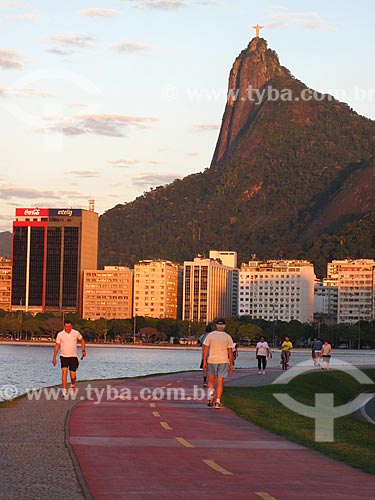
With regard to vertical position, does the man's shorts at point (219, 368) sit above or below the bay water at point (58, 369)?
above

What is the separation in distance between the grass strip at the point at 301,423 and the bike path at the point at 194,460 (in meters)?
0.49

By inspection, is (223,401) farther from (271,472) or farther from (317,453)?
(271,472)

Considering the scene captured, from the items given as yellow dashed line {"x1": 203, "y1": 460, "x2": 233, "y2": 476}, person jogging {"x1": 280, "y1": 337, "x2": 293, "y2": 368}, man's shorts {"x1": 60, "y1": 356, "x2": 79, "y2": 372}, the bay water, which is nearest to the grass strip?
yellow dashed line {"x1": 203, "y1": 460, "x2": 233, "y2": 476}

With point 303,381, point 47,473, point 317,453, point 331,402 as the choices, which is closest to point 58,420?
point 317,453

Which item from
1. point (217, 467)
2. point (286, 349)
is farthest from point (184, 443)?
point (286, 349)

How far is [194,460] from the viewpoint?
17656 millimetres

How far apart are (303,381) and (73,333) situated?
2594cm

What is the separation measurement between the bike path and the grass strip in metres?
0.49

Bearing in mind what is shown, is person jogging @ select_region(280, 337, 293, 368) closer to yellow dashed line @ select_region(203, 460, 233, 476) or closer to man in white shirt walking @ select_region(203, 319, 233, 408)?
man in white shirt walking @ select_region(203, 319, 233, 408)

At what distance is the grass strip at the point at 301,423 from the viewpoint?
65.7 feet

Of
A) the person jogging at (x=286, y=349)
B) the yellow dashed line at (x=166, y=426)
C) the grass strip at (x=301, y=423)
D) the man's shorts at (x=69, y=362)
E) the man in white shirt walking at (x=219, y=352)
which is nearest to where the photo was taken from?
the grass strip at (x=301, y=423)

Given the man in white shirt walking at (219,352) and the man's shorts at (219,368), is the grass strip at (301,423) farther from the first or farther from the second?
the man in white shirt walking at (219,352)

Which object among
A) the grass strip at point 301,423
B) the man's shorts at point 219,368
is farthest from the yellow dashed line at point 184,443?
the man's shorts at point 219,368

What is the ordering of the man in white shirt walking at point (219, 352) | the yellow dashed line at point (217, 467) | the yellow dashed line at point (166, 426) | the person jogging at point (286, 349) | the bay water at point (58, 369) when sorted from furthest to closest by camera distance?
the person jogging at point (286, 349) < the bay water at point (58, 369) < the man in white shirt walking at point (219, 352) < the yellow dashed line at point (166, 426) < the yellow dashed line at point (217, 467)
